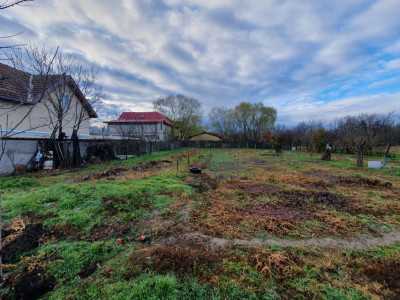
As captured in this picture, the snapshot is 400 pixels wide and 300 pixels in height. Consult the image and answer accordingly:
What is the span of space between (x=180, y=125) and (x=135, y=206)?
112 feet

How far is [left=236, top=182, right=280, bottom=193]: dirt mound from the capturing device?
229 inches

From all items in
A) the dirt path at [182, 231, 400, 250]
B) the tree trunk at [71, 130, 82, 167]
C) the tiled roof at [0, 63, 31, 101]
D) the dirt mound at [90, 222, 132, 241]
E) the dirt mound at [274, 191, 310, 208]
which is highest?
the tiled roof at [0, 63, 31, 101]

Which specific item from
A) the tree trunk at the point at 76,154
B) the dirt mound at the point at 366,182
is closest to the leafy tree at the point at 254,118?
the dirt mound at the point at 366,182

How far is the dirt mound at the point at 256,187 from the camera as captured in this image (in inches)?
229

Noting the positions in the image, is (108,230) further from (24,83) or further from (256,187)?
(24,83)

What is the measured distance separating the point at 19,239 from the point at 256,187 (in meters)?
5.90

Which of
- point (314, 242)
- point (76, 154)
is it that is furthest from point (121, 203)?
point (76, 154)

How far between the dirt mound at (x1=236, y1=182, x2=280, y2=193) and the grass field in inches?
19.3

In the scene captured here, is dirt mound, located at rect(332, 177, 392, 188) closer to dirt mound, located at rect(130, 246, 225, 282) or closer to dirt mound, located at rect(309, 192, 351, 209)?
dirt mound, located at rect(309, 192, 351, 209)

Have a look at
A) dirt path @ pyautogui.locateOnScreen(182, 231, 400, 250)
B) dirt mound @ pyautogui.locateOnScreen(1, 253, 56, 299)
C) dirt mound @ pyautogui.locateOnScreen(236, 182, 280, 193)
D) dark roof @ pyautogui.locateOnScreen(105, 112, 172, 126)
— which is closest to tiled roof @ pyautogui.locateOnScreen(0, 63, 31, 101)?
dirt mound @ pyautogui.locateOnScreen(1, 253, 56, 299)

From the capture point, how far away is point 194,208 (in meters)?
4.23

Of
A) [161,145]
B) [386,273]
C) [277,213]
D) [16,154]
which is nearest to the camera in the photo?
[386,273]

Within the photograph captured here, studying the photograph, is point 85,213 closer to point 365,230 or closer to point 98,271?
point 98,271

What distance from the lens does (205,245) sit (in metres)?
2.78
